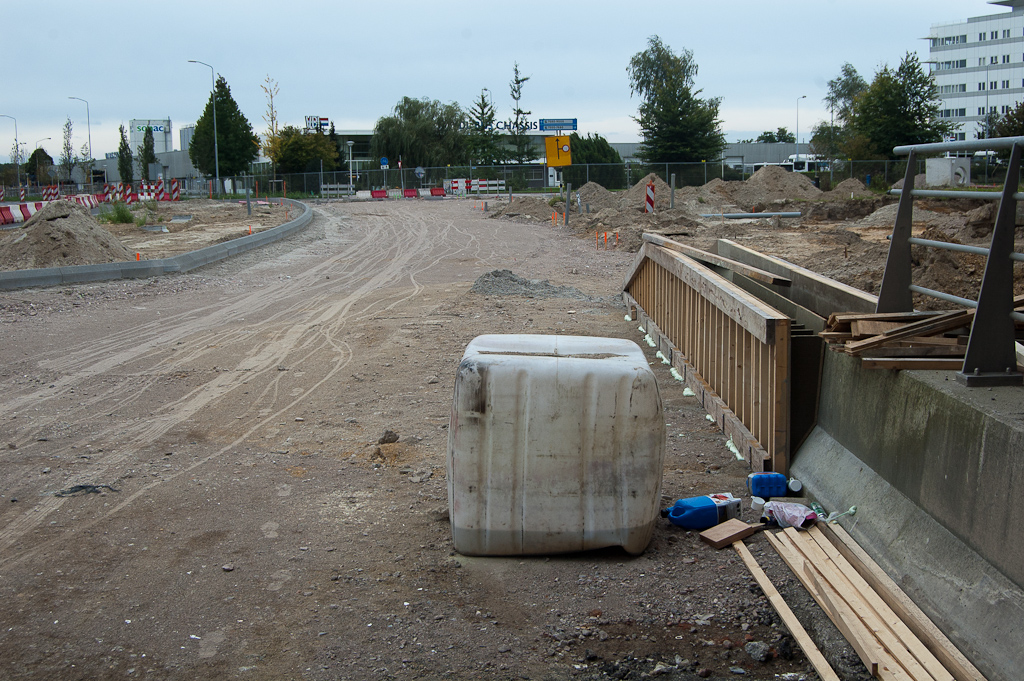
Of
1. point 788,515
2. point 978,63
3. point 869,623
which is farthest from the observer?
point 978,63

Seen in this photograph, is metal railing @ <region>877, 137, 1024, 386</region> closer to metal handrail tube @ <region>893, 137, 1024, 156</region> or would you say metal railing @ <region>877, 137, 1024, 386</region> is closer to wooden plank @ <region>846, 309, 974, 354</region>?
metal handrail tube @ <region>893, 137, 1024, 156</region>

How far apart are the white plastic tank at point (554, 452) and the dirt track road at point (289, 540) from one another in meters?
0.20

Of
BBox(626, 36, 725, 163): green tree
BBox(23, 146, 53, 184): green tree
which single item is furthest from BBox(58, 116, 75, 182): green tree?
BBox(626, 36, 725, 163): green tree

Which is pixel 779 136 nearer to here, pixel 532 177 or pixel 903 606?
pixel 532 177

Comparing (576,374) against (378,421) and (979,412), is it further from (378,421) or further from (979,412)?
(378,421)

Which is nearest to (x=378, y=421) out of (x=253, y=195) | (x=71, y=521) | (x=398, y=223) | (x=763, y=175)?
(x=71, y=521)

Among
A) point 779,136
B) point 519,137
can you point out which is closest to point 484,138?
point 519,137

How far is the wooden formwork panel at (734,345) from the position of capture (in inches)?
221

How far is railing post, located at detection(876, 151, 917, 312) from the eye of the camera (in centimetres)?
534

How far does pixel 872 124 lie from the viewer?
2249 inches

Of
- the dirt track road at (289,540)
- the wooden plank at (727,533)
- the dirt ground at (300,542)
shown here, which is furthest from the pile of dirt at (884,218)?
the wooden plank at (727,533)

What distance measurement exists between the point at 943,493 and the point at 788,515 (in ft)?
3.55

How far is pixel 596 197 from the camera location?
132 ft

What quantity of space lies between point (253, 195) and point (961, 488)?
6165 centimetres
